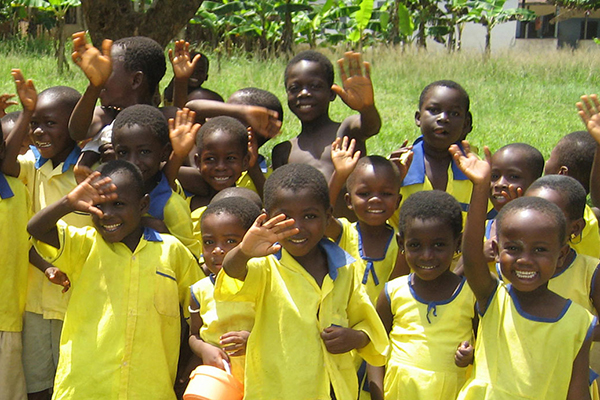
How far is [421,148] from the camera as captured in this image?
419 centimetres

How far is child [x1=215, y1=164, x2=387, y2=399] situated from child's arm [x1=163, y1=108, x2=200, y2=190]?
3.12 feet

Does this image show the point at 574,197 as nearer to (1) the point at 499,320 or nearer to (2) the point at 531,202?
(2) the point at 531,202

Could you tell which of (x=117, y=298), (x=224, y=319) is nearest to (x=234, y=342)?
(x=224, y=319)

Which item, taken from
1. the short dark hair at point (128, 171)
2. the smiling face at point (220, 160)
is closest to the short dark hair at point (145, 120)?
the smiling face at point (220, 160)

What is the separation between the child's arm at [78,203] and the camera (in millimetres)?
2988

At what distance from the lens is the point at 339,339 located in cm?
288

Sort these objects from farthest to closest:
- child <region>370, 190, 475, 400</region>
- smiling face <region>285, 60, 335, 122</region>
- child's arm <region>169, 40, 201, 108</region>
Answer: child's arm <region>169, 40, 201, 108</region> < smiling face <region>285, 60, 335, 122</region> < child <region>370, 190, 475, 400</region>

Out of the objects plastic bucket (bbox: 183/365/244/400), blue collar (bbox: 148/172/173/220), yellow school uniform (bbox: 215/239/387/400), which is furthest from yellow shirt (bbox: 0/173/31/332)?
yellow school uniform (bbox: 215/239/387/400)

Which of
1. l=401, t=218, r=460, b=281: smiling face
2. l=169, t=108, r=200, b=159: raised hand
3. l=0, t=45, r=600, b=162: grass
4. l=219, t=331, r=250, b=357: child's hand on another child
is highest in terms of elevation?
l=169, t=108, r=200, b=159: raised hand

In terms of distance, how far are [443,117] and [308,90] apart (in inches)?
32.4

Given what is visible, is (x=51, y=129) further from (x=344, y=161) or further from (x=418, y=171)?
(x=418, y=171)

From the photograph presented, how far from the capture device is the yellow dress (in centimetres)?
312

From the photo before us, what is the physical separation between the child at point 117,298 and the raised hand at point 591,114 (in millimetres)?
2080

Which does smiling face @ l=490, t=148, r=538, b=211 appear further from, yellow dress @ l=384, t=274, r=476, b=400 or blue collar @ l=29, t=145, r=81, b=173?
blue collar @ l=29, t=145, r=81, b=173
